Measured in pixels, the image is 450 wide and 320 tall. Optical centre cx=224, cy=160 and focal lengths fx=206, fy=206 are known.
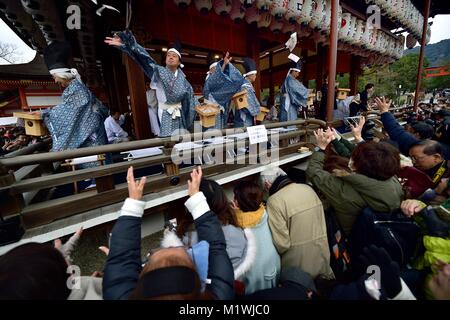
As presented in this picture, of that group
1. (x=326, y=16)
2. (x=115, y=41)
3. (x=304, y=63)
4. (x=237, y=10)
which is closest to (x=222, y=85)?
(x=115, y=41)

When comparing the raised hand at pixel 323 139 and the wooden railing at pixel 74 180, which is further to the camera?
the raised hand at pixel 323 139

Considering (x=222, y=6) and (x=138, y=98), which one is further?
(x=222, y=6)

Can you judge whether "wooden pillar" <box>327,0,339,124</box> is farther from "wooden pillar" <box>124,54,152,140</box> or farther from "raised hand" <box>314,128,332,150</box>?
"wooden pillar" <box>124,54,152,140</box>

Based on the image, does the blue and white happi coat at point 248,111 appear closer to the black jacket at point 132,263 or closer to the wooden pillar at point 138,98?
the wooden pillar at point 138,98

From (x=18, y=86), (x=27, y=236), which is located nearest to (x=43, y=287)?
(x=27, y=236)

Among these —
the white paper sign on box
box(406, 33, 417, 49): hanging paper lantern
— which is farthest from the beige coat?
box(406, 33, 417, 49): hanging paper lantern

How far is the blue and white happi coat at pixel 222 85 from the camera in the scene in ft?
11.9

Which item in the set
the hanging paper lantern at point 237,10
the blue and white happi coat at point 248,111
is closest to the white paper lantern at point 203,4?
the hanging paper lantern at point 237,10

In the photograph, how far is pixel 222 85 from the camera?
3.71 meters

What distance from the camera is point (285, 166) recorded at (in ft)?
14.6

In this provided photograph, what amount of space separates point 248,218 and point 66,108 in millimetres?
2718

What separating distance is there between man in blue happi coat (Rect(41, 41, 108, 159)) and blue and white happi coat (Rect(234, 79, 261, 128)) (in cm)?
253

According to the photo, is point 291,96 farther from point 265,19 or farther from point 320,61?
point 320,61
